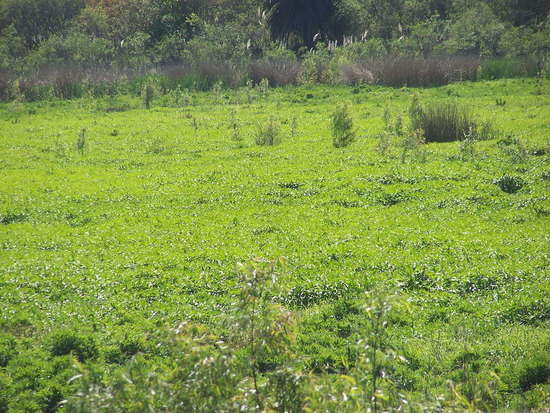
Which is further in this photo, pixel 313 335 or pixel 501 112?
pixel 501 112

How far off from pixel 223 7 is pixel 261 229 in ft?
166

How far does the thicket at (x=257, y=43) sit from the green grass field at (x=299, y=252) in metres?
15.6

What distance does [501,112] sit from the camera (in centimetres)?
2630

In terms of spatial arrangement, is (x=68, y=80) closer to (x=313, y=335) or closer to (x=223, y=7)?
(x=223, y=7)

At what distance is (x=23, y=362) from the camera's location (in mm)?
8211

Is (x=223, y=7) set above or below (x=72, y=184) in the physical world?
above

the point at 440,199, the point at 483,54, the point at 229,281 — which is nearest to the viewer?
the point at 229,281

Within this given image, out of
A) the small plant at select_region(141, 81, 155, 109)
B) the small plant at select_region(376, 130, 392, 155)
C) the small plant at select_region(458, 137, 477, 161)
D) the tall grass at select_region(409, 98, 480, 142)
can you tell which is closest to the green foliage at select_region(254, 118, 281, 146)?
the small plant at select_region(376, 130, 392, 155)

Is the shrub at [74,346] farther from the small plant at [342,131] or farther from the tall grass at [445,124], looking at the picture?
the tall grass at [445,124]

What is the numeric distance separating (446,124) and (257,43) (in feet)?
109

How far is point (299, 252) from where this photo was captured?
38.7 feet

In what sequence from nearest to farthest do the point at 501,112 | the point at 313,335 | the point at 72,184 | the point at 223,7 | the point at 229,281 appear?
the point at 313,335 < the point at 229,281 < the point at 72,184 < the point at 501,112 < the point at 223,7

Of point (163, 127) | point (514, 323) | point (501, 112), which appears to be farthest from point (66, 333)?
point (501, 112)

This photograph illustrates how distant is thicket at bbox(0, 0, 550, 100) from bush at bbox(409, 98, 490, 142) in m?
14.8
